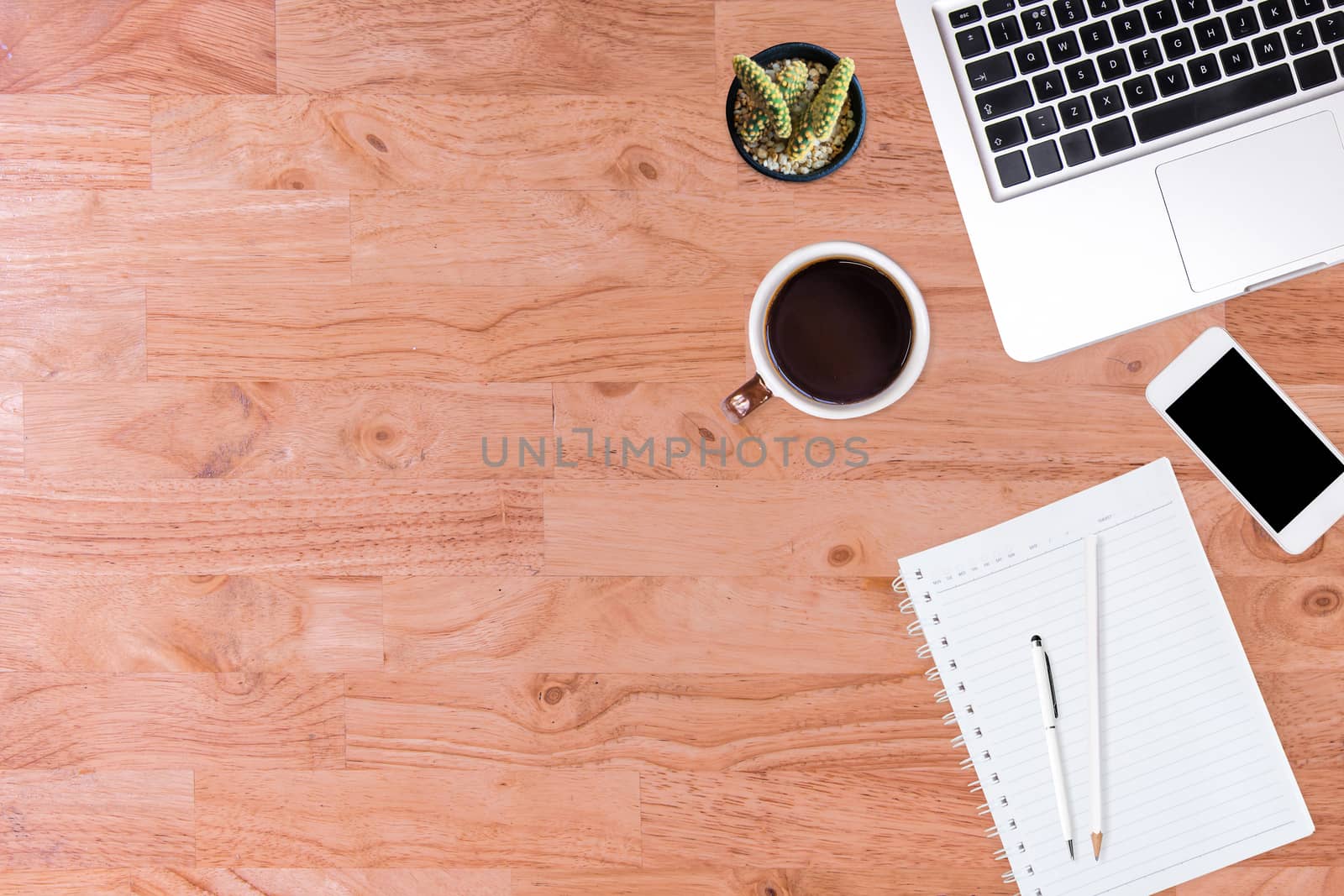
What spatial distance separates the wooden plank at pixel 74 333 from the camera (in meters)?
0.81

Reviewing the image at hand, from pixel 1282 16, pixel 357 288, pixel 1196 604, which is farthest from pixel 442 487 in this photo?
pixel 1282 16

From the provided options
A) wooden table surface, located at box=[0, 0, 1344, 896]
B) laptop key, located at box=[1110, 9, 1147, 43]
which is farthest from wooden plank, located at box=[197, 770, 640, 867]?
laptop key, located at box=[1110, 9, 1147, 43]

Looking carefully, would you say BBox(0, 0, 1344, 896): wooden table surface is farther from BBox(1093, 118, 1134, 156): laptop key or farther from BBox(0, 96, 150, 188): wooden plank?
BBox(1093, 118, 1134, 156): laptop key

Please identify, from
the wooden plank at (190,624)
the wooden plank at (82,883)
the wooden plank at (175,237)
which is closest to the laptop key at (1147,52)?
the wooden plank at (175,237)

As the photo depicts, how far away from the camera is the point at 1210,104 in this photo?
2.36 feet

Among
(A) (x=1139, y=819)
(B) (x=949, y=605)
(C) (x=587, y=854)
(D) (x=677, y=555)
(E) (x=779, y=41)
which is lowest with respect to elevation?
(A) (x=1139, y=819)

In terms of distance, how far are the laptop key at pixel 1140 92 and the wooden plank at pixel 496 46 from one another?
0.35 metres

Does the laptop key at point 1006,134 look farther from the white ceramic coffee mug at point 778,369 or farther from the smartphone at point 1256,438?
the smartphone at point 1256,438

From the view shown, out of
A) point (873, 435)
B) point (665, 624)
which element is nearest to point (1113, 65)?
point (873, 435)

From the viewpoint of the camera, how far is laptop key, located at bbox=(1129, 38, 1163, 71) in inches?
28.3

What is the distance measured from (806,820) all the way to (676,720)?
0.49ft

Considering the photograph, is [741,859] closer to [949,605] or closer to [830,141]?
[949,605]

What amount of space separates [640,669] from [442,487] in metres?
0.24

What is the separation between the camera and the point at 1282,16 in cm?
72
